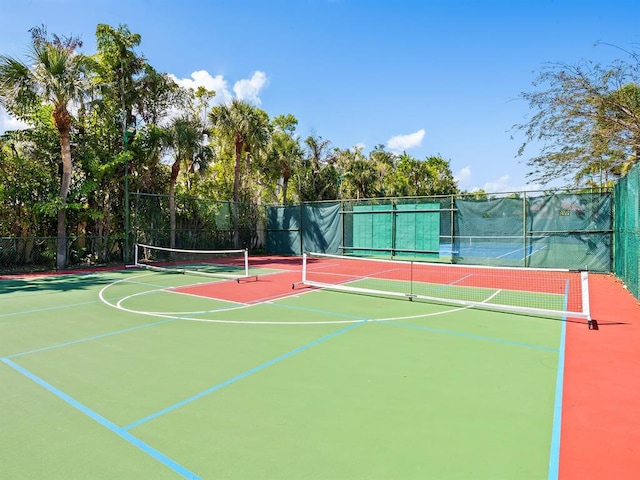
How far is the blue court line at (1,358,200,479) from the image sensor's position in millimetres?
2742

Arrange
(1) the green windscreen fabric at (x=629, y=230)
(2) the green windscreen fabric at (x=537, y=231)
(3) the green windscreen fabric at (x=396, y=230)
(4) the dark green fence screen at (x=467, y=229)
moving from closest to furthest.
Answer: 1. (1) the green windscreen fabric at (x=629, y=230)
2. (2) the green windscreen fabric at (x=537, y=231)
3. (4) the dark green fence screen at (x=467, y=229)
4. (3) the green windscreen fabric at (x=396, y=230)

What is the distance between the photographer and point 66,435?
320cm

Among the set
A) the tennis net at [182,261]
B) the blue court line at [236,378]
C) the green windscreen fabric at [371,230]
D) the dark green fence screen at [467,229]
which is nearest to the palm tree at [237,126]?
the tennis net at [182,261]

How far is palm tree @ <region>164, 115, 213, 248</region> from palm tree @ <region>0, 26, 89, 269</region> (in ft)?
15.0

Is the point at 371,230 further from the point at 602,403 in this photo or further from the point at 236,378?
the point at 602,403

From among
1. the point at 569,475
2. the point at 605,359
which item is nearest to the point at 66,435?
the point at 569,475

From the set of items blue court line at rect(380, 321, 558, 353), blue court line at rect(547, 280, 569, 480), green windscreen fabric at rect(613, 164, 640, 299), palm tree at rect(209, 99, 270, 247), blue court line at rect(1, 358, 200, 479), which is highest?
palm tree at rect(209, 99, 270, 247)

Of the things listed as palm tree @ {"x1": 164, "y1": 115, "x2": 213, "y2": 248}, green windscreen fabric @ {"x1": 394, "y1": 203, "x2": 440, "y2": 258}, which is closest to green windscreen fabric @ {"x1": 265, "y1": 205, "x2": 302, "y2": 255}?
palm tree @ {"x1": 164, "y1": 115, "x2": 213, "y2": 248}

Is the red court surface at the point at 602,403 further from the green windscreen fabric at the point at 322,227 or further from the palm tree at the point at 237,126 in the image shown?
the palm tree at the point at 237,126

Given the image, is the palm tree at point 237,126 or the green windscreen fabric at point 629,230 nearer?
the green windscreen fabric at point 629,230

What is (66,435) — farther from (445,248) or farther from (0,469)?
(445,248)

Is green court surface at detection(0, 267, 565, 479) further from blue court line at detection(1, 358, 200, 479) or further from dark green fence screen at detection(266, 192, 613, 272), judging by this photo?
dark green fence screen at detection(266, 192, 613, 272)

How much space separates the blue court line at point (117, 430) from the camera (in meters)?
2.74

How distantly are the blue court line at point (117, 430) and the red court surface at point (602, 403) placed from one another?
2.84 meters
